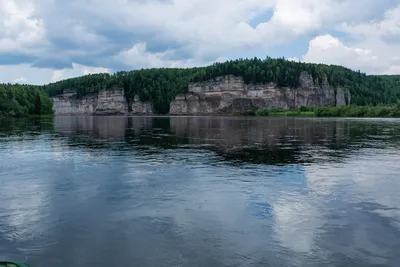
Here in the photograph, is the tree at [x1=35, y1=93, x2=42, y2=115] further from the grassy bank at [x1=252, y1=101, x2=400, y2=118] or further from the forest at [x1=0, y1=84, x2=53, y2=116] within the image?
the grassy bank at [x1=252, y1=101, x2=400, y2=118]

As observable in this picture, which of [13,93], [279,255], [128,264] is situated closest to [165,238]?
[128,264]

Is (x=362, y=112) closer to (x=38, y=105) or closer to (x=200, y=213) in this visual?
(x=38, y=105)

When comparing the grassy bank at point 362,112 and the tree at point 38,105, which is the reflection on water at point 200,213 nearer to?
the grassy bank at point 362,112

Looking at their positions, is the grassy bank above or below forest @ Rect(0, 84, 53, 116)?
below

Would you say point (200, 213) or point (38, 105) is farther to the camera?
point (38, 105)

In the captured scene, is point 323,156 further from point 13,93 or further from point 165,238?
point 13,93

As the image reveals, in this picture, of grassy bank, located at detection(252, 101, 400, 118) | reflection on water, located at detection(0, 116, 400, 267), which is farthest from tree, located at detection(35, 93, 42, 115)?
reflection on water, located at detection(0, 116, 400, 267)

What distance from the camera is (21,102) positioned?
14962 centimetres

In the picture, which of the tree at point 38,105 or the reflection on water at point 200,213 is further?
the tree at point 38,105

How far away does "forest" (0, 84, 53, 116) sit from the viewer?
134 m

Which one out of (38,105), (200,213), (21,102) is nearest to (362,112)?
→ (38,105)

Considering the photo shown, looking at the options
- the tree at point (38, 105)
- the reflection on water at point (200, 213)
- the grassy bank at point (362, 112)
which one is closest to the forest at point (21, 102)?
the tree at point (38, 105)

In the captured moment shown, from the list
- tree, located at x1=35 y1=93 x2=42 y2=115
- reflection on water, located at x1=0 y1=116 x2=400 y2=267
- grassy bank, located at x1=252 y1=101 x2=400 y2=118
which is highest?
tree, located at x1=35 y1=93 x2=42 y2=115

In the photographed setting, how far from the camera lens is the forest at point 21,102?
5295 inches
